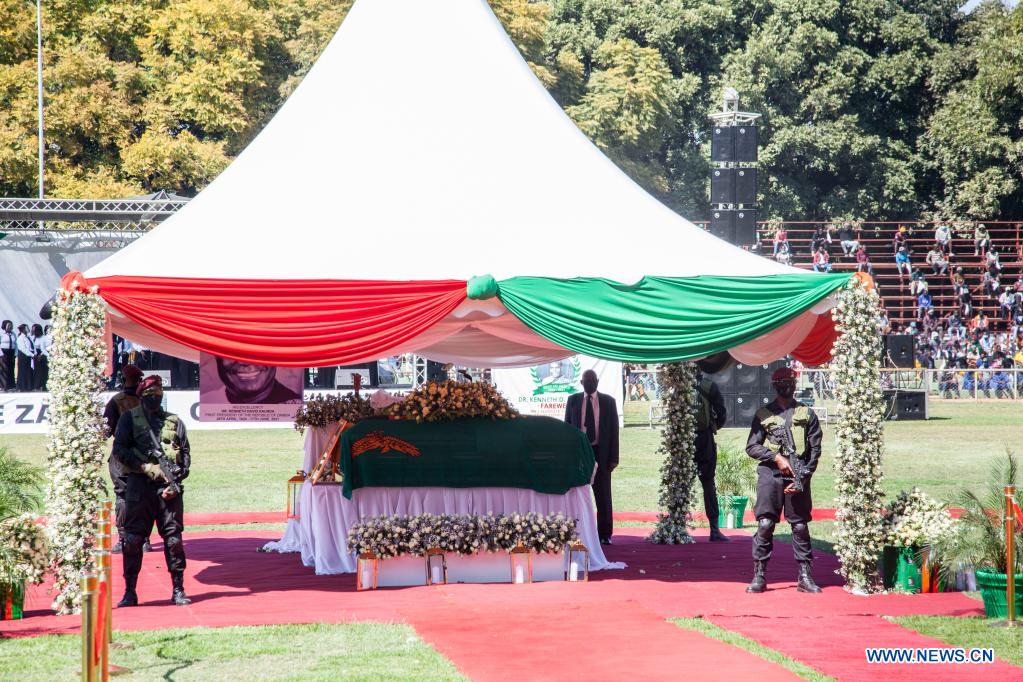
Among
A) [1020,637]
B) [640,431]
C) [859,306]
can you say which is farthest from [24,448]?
[1020,637]

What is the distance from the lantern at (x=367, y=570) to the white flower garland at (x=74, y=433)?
2298 mm

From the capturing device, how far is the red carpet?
8438 mm

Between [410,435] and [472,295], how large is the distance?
1614 mm

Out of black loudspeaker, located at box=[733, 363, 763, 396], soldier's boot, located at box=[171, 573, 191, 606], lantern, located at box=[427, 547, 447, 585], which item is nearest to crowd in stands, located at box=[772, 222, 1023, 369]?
black loudspeaker, located at box=[733, 363, 763, 396]

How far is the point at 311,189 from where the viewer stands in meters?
12.0

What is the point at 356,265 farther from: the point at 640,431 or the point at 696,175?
the point at 696,175

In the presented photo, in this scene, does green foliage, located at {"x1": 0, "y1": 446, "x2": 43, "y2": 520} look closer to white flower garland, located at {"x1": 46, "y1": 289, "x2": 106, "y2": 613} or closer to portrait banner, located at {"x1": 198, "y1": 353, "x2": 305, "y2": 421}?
white flower garland, located at {"x1": 46, "y1": 289, "x2": 106, "y2": 613}

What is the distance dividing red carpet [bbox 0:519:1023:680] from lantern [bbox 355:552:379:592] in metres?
0.16

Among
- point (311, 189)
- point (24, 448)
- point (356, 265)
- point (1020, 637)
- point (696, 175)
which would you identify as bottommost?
point (1020, 637)

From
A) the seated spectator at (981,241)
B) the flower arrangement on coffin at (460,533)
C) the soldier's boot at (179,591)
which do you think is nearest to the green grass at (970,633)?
the flower arrangement on coffin at (460,533)

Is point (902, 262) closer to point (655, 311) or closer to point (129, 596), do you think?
point (655, 311)

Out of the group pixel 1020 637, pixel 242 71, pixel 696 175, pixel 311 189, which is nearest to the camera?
pixel 1020 637

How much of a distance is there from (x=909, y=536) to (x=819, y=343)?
7.97 ft

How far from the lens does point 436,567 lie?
11.7 meters
